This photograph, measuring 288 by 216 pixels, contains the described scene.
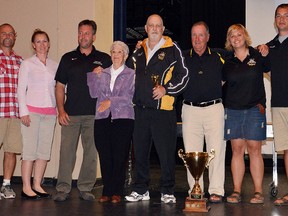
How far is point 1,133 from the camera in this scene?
5309 millimetres

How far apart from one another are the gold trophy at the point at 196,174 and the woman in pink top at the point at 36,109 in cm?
133

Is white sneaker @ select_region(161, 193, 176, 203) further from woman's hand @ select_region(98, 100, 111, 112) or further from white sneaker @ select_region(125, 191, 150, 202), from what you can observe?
woman's hand @ select_region(98, 100, 111, 112)

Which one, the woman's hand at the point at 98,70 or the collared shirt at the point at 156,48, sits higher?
the collared shirt at the point at 156,48

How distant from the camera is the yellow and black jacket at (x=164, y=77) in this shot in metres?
4.86

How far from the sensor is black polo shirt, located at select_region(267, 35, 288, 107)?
4.86 metres

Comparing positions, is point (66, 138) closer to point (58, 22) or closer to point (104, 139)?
point (104, 139)

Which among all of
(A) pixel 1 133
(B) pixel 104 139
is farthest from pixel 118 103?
(A) pixel 1 133

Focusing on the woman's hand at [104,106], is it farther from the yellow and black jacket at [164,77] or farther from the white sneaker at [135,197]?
the white sneaker at [135,197]

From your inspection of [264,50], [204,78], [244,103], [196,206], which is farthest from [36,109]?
[264,50]

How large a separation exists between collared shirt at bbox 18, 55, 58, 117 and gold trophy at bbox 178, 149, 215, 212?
138cm

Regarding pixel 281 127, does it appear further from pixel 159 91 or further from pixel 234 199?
pixel 159 91

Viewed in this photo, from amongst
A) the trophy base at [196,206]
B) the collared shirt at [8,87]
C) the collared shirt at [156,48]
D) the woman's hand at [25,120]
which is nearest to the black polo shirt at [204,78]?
the collared shirt at [156,48]

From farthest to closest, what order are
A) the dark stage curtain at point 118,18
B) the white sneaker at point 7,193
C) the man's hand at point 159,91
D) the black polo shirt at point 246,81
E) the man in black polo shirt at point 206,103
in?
the dark stage curtain at point 118,18
the white sneaker at point 7,193
the man in black polo shirt at point 206,103
the black polo shirt at point 246,81
the man's hand at point 159,91

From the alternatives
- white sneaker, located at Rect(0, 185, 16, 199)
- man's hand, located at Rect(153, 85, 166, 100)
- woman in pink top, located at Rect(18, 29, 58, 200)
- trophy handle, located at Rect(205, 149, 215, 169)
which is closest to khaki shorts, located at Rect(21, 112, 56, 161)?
woman in pink top, located at Rect(18, 29, 58, 200)
